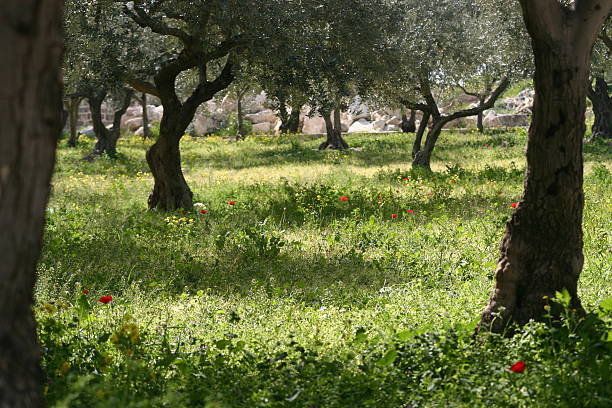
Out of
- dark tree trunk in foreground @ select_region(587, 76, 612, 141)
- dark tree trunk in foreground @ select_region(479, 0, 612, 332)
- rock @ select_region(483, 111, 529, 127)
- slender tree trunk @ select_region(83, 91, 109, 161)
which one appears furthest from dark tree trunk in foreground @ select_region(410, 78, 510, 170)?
rock @ select_region(483, 111, 529, 127)

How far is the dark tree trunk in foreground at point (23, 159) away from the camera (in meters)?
2.57

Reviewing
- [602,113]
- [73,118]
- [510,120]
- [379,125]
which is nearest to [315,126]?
[379,125]

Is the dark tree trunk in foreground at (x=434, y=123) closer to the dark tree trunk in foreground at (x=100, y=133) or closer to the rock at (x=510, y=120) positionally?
the dark tree trunk in foreground at (x=100, y=133)

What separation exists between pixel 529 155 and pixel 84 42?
9.38 metres

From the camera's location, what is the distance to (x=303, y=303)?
6.78 metres

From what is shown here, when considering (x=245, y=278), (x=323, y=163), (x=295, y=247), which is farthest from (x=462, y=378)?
(x=323, y=163)

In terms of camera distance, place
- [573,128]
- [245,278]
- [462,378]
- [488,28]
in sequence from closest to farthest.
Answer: [462,378], [573,128], [245,278], [488,28]

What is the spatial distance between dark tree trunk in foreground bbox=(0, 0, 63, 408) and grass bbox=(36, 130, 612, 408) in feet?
1.58

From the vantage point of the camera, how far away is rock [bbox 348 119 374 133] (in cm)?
4281

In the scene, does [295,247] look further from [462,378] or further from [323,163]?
[323,163]

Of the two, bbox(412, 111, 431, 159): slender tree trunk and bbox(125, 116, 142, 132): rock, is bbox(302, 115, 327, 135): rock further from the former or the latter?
bbox(412, 111, 431, 159): slender tree trunk

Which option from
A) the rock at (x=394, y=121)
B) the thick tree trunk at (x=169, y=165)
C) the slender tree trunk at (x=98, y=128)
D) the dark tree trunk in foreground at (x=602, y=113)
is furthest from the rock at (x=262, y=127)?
the thick tree trunk at (x=169, y=165)

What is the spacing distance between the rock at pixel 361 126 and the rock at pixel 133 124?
13395 millimetres

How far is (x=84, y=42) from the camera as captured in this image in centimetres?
1241
